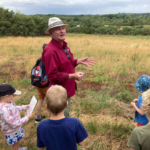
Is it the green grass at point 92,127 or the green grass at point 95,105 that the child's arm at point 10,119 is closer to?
the green grass at point 92,127

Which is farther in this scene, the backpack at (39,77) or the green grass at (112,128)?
the backpack at (39,77)

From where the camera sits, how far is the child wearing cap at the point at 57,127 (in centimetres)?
120

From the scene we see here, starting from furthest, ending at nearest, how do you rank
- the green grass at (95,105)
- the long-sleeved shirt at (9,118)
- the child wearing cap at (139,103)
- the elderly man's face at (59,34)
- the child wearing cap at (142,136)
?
the green grass at (95,105) < the elderly man's face at (59,34) < the child wearing cap at (139,103) < the long-sleeved shirt at (9,118) < the child wearing cap at (142,136)

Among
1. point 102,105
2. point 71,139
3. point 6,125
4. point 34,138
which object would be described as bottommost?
point 34,138

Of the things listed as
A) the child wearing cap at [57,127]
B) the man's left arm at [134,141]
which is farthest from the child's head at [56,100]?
the man's left arm at [134,141]

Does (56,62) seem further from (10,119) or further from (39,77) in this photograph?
(10,119)

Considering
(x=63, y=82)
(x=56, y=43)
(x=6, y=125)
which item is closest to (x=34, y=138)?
(x=6, y=125)

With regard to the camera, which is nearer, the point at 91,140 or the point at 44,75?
the point at 91,140

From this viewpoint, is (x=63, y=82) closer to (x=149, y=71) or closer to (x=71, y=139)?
(x=71, y=139)

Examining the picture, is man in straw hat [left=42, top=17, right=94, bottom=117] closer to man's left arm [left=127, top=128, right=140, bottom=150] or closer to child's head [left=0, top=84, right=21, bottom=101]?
child's head [left=0, top=84, right=21, bottom=101]

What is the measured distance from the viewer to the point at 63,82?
6.93 feet

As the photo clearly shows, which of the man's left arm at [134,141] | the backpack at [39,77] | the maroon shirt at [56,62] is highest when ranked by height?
the maroon shirt at [56,62]

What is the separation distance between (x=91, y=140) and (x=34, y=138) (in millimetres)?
1064

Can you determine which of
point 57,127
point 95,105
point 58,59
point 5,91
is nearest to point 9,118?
point 5,91
